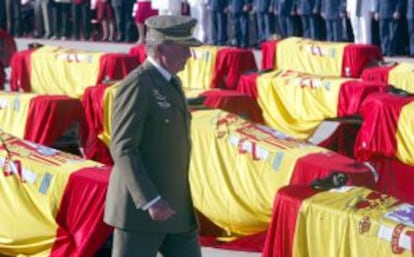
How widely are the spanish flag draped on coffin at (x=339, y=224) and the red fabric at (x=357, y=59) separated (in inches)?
320

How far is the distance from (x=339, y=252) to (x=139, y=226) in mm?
1507

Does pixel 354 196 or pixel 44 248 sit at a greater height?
pixel 354 196

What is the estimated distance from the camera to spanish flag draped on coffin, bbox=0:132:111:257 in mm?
7941

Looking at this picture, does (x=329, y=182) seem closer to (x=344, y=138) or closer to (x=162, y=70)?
(x=162, y=70)

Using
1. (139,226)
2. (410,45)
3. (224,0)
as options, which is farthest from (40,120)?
(224,0)

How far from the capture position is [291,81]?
519 inches

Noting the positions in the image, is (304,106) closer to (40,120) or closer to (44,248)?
(40,120)

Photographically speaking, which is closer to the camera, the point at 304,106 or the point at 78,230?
the point at 78,230

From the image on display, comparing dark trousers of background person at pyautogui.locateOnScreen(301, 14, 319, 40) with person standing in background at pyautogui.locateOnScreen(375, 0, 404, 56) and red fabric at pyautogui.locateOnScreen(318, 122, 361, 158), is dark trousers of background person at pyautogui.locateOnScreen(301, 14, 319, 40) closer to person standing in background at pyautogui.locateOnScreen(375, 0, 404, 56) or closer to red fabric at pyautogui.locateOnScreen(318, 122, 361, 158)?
person standing in background at pyautogui.locateOnScreen(375, 0, 404, 56)

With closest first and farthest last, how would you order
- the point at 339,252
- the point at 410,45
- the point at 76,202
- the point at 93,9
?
1. the point at 339,252
2. the point at 76,202
3. the point at 410,45
4. the point at 93,9

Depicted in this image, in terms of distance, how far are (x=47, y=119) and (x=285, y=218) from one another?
16.1ft

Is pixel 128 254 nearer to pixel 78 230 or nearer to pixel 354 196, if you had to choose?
pixel 354 196

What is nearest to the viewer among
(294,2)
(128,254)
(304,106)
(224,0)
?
(128,254)

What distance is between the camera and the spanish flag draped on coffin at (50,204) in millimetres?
7941
